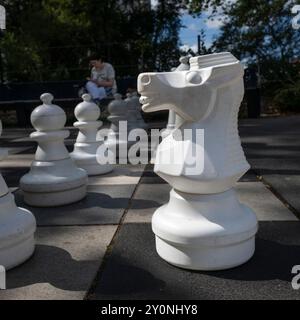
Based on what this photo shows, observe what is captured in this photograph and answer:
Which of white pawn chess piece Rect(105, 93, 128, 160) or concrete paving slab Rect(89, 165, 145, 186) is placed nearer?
concrete paving slab Rect(89, 165, 145, 186)

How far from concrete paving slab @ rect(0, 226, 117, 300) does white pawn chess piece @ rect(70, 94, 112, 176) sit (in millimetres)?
1293

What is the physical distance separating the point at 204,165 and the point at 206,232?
30cm

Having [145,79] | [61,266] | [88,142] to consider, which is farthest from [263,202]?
[88,142]

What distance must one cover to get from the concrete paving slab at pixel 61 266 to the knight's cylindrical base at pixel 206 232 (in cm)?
37

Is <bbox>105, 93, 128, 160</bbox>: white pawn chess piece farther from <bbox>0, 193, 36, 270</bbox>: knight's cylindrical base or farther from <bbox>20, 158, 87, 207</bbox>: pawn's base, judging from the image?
<bbox>0, 193, 36, 270</bbox>: knight's cylindrical base

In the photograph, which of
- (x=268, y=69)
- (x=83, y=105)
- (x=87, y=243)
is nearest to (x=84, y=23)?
(x=268, y=69)

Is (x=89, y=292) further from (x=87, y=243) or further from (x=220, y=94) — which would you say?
(x=220, y=94)

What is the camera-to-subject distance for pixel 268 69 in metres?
9.97

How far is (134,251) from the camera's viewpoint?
6.48 feet

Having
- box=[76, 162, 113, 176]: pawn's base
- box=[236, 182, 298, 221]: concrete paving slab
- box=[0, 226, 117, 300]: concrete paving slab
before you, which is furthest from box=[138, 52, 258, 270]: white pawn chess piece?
box=[76, 162, 113, 176]: pawn's base

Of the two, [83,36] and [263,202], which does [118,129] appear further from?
[83,36]

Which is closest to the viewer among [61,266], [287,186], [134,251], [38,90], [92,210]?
[61,266]

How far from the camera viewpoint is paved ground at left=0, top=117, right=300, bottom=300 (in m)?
1.61

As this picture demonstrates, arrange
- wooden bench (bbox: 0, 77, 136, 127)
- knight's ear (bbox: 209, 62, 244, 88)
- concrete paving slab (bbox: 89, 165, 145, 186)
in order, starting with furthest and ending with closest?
wooden bench (bbox: 0, 77, 136, 127) < concrete paving slab (bbox: 89, 165, 145, 186) < knight's ear (bbox: 209, 62, 244, 88)
